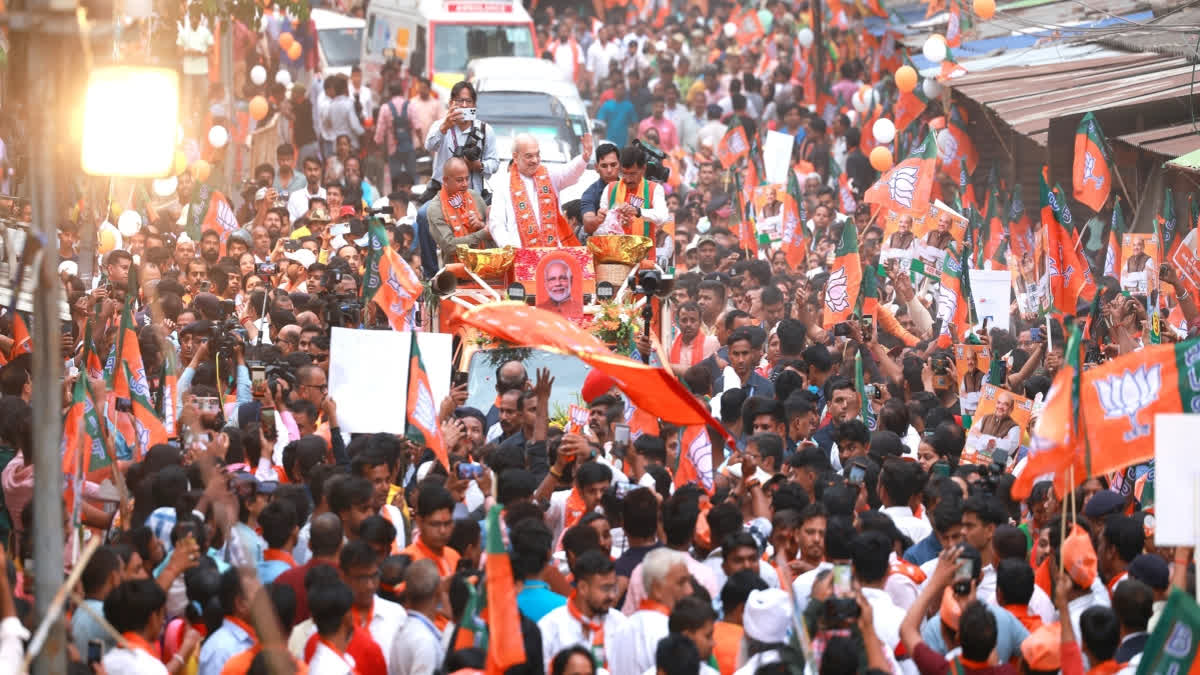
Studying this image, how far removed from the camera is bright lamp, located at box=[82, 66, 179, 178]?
6.58 m

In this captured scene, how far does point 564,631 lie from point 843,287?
7.11 meters

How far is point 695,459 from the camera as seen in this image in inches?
381

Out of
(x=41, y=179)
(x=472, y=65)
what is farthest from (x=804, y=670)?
(x=472, y=65)

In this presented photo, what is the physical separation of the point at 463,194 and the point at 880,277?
466cm

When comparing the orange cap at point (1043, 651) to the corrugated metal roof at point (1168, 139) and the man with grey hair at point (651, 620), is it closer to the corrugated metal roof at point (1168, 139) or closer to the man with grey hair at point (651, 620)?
the man with grey hair at point (651, 620)

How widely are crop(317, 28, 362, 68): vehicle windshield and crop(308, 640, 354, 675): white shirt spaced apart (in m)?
23.7

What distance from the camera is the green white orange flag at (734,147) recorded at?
22250mm

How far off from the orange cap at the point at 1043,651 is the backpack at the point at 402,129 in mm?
18715

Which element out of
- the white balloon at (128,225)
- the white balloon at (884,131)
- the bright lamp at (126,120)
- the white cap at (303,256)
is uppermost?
the bright lamp at (126,120)

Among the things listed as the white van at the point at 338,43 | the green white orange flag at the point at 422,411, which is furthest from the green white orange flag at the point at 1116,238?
the white van at the point at 338,43

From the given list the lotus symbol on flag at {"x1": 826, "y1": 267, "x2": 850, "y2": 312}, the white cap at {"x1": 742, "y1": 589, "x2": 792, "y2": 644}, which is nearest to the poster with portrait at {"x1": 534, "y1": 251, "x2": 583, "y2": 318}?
the lotus symbol on flag at {"x1": 826, "y1": 267, "x2": 850, "y2": 312}

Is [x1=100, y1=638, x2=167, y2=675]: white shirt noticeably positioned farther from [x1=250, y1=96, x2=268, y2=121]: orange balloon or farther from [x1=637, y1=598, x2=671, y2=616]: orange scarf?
[x1=250, y1=96, x2=268, y2=121]: orange balloon

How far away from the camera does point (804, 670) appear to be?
6.66 meters

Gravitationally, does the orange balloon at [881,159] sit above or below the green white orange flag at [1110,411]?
below
